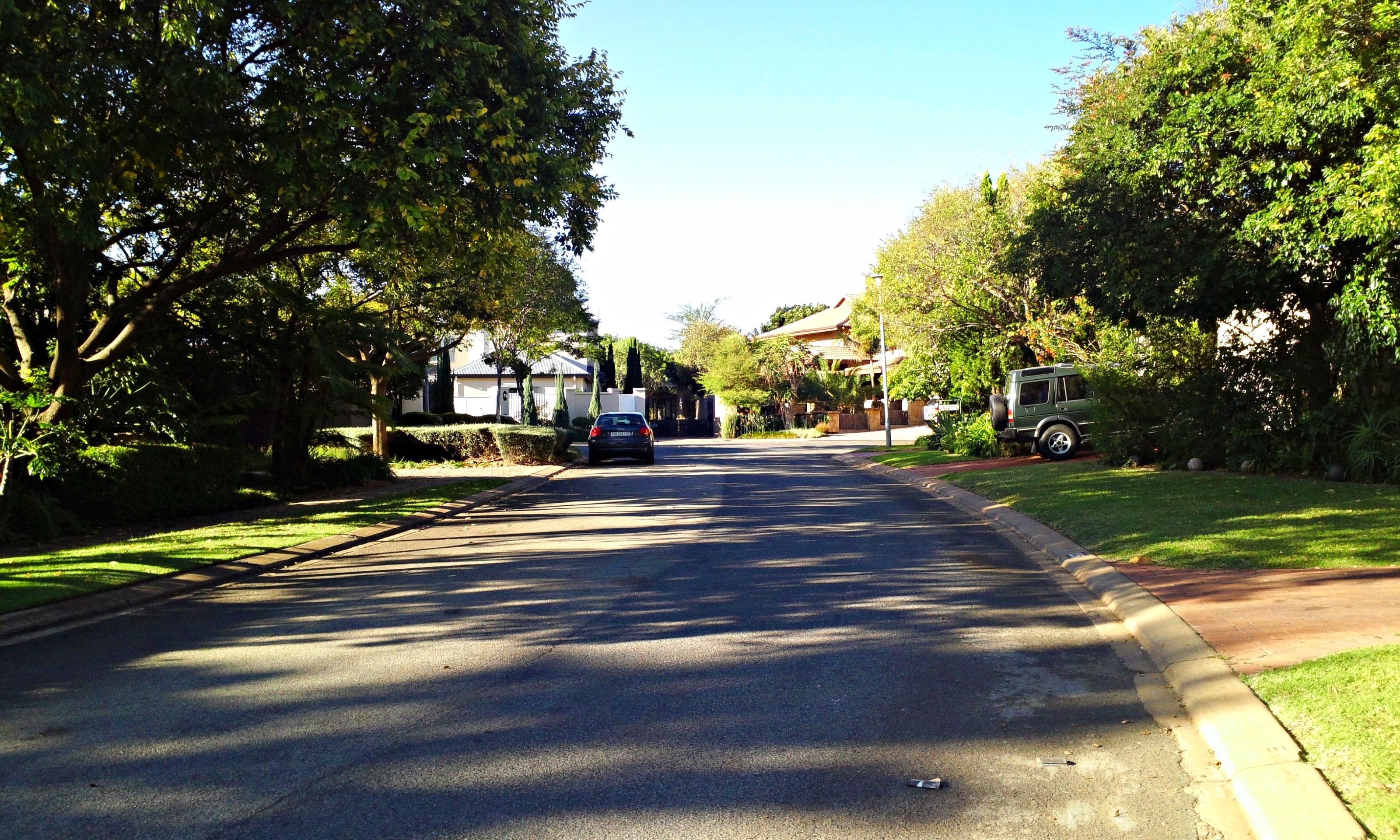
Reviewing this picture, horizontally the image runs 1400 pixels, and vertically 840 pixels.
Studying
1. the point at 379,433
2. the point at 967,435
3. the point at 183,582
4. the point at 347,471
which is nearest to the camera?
the point at 183,582

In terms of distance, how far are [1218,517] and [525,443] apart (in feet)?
66.8

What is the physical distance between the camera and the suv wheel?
2411 cm

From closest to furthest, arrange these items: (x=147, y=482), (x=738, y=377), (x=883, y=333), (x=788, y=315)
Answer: (x=147, y=482)
(x=883, y=333)
(x=738, y=377)
(x=788, y=315)

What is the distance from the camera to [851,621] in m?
8.13

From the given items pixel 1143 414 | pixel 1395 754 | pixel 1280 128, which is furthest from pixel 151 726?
pixel 1143 414

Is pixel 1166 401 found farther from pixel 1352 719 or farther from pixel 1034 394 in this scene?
pixel 1352 719

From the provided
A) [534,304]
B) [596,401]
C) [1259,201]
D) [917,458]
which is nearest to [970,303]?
[917,458]

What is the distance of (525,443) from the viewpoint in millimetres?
29328

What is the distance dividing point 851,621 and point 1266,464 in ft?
40.2

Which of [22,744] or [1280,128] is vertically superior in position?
[1280,128]

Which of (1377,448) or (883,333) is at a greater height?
(883,333)

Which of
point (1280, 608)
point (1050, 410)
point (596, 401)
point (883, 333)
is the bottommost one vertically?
point (1280, 608)

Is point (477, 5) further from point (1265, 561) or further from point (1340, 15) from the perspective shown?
point (1265, 561)

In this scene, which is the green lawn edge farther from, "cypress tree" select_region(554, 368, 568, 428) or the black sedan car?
"cypress tree" select_region(554, 368, 568, 428)
